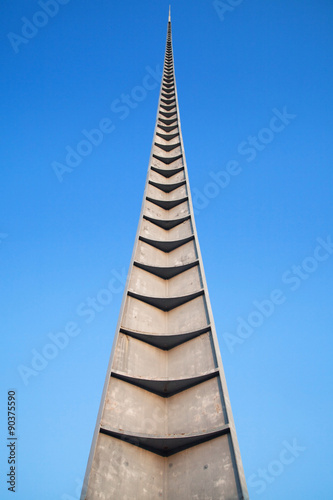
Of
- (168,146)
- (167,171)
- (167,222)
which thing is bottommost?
(167,222)

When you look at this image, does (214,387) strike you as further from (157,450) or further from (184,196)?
(184,196)

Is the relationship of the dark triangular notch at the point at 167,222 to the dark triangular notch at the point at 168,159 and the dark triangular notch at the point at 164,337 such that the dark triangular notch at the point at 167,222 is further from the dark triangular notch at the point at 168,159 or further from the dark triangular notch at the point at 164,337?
the dark triangular notch at the point at 168,159

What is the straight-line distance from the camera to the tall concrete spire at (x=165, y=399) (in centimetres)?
646

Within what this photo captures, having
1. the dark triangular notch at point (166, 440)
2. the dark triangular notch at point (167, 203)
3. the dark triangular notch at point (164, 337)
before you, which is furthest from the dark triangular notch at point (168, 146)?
the dark triangular notch at point (166, 440)

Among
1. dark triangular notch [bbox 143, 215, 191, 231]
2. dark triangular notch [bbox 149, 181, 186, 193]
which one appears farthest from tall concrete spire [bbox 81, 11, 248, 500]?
dark triangular notch [bbox 149, 181, 186, 193]

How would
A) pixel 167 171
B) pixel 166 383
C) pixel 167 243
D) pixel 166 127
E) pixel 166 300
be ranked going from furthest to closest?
1. pixel 166 127
2. pixel 167 171
3. pixel 167 243
4. pixel 166 300
5. pixel 166 383

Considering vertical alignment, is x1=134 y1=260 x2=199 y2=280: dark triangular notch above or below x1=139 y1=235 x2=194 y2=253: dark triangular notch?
below

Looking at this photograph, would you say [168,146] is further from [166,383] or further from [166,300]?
[166,383]

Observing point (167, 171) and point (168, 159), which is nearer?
point (167, 171)

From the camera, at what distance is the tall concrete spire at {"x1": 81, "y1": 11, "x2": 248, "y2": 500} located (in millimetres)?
6465

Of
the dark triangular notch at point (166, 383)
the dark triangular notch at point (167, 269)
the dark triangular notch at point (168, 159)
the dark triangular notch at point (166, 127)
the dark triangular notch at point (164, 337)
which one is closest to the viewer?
the dark triangular notch at point (166, 383)

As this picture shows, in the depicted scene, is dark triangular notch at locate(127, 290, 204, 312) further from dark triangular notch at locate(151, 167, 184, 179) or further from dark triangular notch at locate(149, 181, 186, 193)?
dark triangular notch at locate(151, 167, 184, 179)

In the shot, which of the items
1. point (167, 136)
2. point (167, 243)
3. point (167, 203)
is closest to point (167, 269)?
point (167, 243)

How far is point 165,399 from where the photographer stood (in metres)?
8.40
